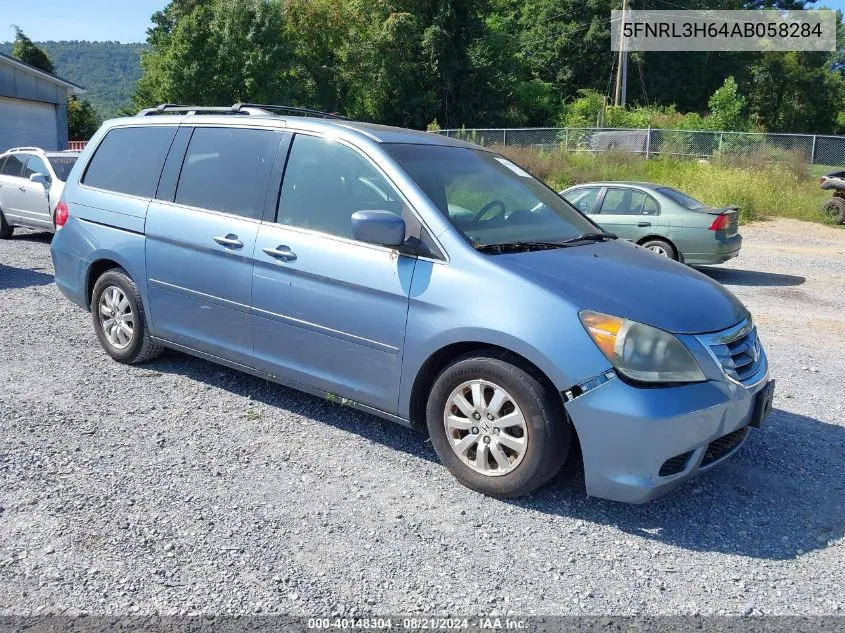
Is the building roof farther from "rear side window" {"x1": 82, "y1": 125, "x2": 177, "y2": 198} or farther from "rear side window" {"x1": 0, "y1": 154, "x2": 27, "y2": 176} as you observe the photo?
"rear side window" {"x1": 82, "y1": 125, "x2": 177, "y2": 198}

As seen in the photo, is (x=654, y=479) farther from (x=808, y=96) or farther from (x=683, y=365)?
(x=808, y=96)

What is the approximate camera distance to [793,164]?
2264cm

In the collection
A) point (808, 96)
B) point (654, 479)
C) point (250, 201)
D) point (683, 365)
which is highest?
point (808, 96)

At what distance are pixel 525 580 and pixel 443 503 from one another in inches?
29.4

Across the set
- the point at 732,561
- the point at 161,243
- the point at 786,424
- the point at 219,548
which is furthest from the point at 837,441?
the point at 161,243

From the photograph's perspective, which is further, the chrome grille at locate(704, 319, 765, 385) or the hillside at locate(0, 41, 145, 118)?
the hillside at locate(0, 41, 145, 118)

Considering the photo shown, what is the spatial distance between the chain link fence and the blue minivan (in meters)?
21.1

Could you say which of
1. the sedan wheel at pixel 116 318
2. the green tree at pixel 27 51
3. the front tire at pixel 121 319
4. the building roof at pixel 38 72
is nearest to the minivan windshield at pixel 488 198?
the front tire at pixel 121 319

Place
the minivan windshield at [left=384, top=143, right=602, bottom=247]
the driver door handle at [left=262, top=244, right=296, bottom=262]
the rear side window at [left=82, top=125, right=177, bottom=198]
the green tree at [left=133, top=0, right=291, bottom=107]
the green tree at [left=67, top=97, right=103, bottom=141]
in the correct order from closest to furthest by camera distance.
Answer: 1. the minivan windshield at [left=384, top=143, right=602, bottom=247]
2. the driver door handle at [left=262, top=244, right=296, bottom=262]
3. the rear side window at [left=82, top=125, right=177, bottom=198]
4. the green tree at [left=133, top=0, right=291, bottom=107]
5. the green tree at [left=67, top=97, right=103, bottom=141]

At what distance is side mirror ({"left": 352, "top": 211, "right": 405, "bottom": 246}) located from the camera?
3.88m

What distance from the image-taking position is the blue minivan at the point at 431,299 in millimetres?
3477

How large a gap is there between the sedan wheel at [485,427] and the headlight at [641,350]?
0.52 m

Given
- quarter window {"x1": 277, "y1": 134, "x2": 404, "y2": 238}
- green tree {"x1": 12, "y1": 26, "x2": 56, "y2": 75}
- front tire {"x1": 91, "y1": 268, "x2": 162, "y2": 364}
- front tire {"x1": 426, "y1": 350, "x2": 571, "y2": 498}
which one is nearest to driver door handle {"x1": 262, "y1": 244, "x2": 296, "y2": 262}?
quarter window {"x1": 277, "y1": 134, "x2": 404, "y2": 238}

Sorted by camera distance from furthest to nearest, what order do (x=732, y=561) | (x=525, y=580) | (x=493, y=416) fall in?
1. (x=493, y=416)
2. (x=732, y=561)
3. (x=525, y=580)
